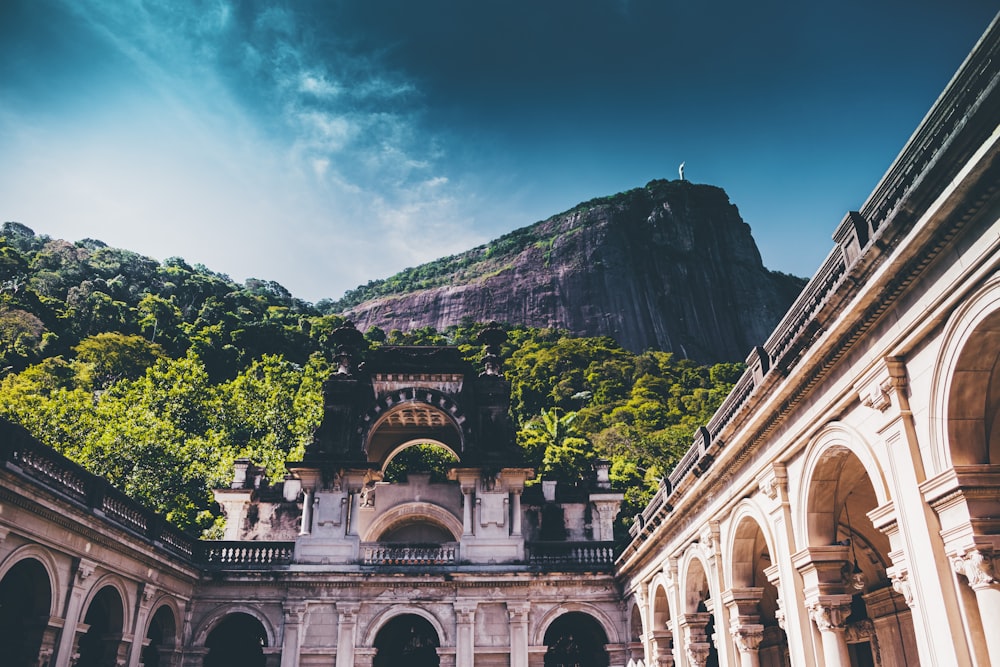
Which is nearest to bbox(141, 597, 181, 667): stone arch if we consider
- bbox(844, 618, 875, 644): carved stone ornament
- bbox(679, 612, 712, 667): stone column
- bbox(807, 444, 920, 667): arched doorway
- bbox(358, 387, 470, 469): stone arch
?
bbox(358, 387, 470, 469): stone arch

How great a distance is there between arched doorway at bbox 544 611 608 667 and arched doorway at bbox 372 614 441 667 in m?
3.89

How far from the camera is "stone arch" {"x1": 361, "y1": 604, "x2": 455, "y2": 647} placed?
24.1 meters

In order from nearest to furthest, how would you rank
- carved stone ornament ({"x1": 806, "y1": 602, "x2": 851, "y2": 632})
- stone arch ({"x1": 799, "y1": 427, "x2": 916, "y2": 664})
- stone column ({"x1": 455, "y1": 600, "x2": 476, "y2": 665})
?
stone arch ({"x1": 799, "y1": 427, "x2": 916, "y2": 664}), carved stone ornament ({"x1": 806, "y1": 602, "x2": 851, "y2": 632}), stone column ({"x1": 455, "y1": 600, "x2": 476, "y2": 665})

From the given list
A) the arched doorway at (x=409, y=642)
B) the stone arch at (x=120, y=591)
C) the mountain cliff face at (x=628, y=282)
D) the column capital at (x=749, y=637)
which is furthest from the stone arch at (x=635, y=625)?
the mountain cliff face at (x=628, y=282)

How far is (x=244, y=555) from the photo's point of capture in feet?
81.7

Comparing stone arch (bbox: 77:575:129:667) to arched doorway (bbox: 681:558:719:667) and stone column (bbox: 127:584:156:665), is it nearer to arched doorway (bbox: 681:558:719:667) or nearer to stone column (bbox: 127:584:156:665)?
stone column (bbox: 127:584:156:665)

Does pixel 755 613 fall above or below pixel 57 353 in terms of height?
below

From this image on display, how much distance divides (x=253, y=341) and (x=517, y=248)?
64337mm

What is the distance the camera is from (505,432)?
26.7 meters

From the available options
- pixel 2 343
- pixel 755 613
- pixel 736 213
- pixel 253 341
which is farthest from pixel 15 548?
pixel 736 213

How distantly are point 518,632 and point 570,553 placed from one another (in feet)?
9.94

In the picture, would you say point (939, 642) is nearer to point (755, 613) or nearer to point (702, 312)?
point (755, 613)

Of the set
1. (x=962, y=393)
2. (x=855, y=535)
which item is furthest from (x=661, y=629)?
(x=962, y=393)

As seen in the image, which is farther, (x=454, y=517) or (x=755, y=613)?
(x=454, y=517)
